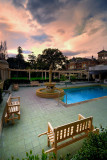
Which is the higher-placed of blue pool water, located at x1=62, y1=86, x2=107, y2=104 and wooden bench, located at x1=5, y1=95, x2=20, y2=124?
wooden bench, located at x1=5, y1=95, x2=20, y2=124

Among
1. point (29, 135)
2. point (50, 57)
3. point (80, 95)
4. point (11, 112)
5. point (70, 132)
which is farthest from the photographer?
point (50, 57)

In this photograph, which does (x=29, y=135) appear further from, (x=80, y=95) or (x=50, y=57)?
(x=50, y=57)

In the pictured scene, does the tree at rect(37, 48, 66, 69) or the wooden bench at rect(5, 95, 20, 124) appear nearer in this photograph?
the wooden bench at rect(5, 95, 20, 124)

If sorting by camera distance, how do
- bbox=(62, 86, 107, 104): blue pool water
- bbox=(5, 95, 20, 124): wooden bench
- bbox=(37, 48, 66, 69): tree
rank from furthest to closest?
bbox=(37, 48, 66, 69): tree, bbox=(62, 86, 107, 104): blue pool water, bbox=(5, 95, 20, 124): wooden bench

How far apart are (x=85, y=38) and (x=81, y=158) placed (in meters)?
12.6

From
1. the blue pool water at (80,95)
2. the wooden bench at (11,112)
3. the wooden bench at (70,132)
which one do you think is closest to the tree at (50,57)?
the blue pool water at (80,95)

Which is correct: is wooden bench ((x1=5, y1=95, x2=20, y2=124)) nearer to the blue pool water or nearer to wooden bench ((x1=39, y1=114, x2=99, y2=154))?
wooden bench ((x1=39, y1=114, x2=99, y2=154))

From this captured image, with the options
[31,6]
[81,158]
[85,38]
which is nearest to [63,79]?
[85,38]

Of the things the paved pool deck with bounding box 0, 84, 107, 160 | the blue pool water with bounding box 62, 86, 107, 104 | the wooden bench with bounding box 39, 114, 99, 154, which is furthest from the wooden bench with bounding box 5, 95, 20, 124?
the blue pool water with bounding box 62, 86, 107, 104

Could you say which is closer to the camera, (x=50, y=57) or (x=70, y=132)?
(x=70, y=132)

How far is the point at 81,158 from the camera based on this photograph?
46.8 inches

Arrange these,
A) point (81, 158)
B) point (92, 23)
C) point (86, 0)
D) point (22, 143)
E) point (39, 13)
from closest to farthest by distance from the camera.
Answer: point (81, 158) < point (22, 143) < point (86, 0) < point (39, 13) < point (92, 23)

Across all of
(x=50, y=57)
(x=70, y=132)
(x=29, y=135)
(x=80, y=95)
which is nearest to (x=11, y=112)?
(x=29, y=135)

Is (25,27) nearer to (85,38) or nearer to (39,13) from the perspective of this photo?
(39,13)
